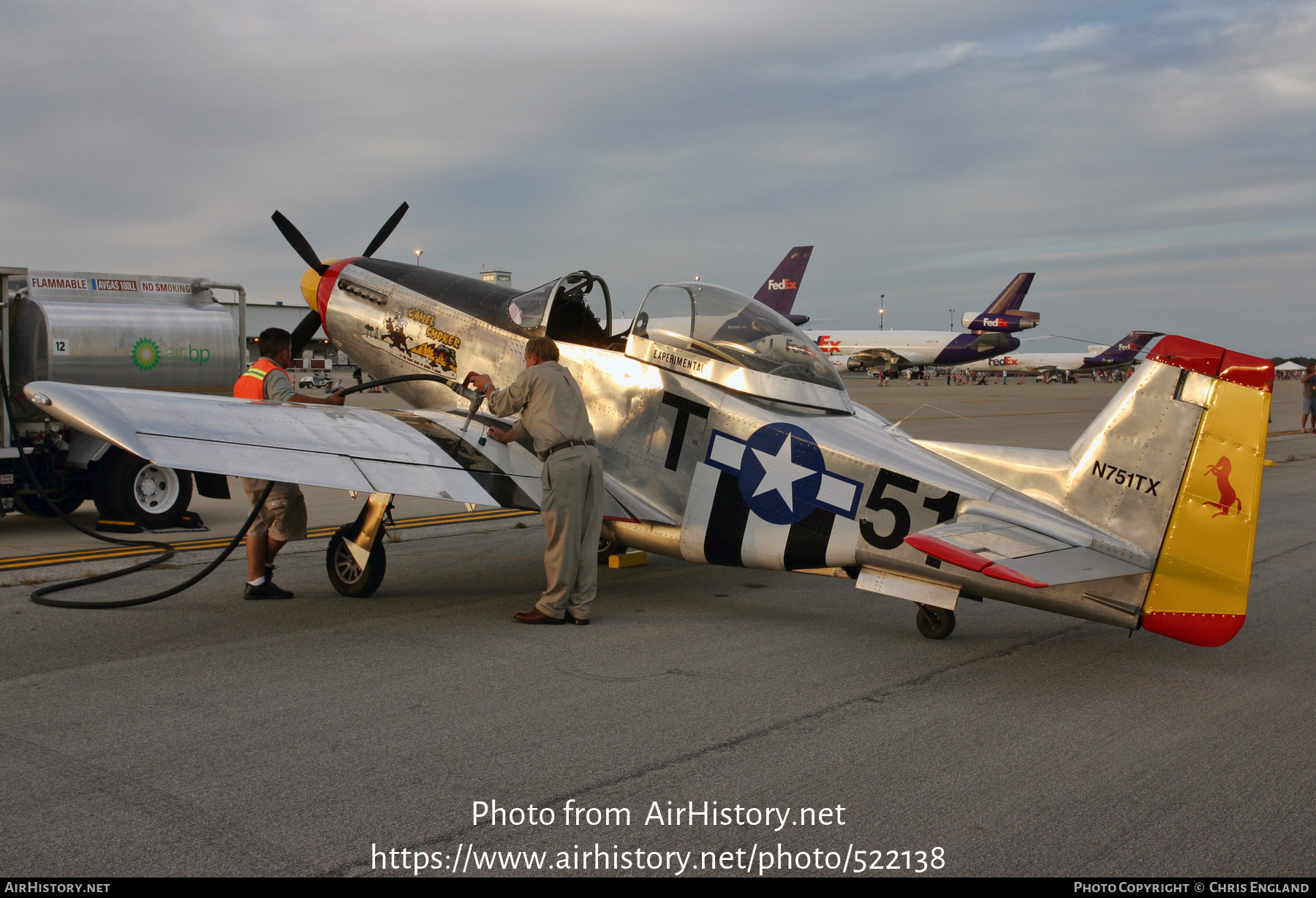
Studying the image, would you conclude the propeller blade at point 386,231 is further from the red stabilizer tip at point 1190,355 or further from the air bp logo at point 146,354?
the red stabilizer tip at point 1190,355

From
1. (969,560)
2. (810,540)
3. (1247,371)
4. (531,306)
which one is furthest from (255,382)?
(1247,371)

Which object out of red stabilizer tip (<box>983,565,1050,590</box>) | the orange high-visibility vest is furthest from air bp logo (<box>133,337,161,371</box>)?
red stabilizer tip (<box>983,565,1050,590</box>)

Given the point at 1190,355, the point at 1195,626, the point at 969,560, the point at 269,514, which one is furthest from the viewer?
the point at 269,514

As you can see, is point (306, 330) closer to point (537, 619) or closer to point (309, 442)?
point (309, 442)

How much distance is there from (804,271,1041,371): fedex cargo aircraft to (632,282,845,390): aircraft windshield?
216 feet

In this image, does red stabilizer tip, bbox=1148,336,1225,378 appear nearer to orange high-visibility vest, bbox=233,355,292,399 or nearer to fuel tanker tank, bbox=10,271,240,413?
orange high-visibility vest, bbox=233,355,292,399

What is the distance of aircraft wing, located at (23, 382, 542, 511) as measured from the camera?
216 inches

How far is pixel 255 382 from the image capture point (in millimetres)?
7441

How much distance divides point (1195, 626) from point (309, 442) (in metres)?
5.23

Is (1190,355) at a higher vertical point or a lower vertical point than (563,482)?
higher

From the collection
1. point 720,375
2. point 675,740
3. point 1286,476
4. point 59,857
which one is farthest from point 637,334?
point 1286,476

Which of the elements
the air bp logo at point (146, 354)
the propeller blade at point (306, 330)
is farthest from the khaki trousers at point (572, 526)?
the air bp logo at point (146, 354)

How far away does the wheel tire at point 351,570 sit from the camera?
7309 millimetres

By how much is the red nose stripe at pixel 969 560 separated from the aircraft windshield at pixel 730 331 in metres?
1.84
